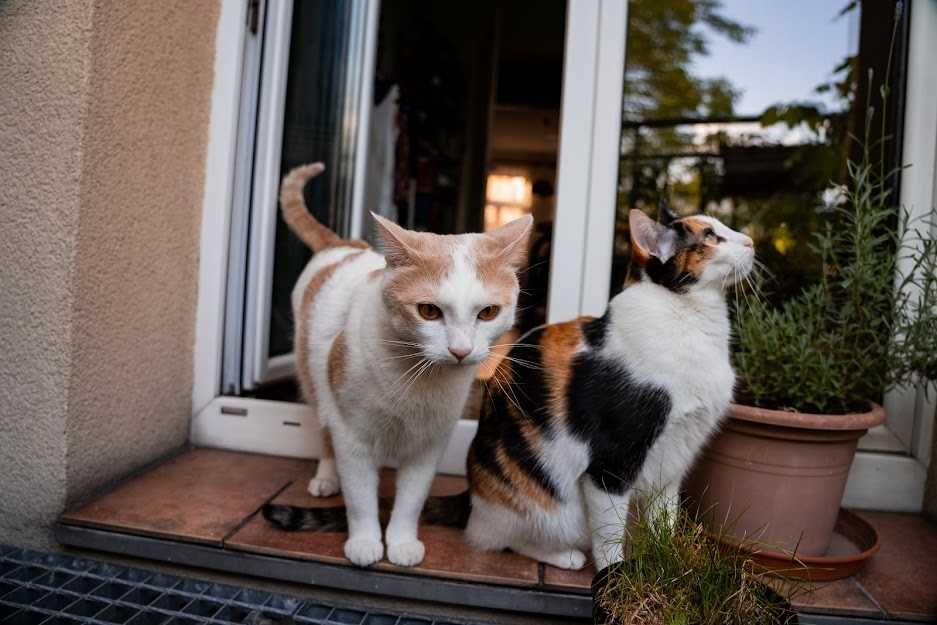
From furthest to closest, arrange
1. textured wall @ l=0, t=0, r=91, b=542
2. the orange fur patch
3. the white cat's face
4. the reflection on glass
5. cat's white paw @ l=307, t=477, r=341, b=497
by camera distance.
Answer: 1. the reflection on glass
2. cat's white paw @ l=307, t=477, r=341, b=497
3. the orange fur patch
4. textured wall @ l=0, t=0, r=91, b=542
5. the white cat's face

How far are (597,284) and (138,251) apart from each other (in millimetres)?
1265

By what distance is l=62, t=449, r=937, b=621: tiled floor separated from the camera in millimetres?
1237

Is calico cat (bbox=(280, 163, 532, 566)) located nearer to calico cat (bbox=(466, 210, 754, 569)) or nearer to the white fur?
the white fur

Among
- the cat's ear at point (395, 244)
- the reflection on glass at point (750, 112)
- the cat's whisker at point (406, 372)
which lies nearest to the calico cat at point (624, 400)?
the cat's whisker at point (406, 372)

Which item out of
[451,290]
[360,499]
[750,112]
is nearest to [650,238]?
[451,290]

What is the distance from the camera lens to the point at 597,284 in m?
1.71

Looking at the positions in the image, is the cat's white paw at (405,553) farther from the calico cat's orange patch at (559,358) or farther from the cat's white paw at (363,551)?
the calico cat's orange patch at (559,358)

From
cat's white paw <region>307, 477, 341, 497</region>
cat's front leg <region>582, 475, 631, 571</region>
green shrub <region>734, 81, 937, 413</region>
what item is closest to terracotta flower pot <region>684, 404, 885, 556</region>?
green shrub <region>734, 81, 937, 413</region>

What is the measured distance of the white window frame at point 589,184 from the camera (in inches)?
65.0

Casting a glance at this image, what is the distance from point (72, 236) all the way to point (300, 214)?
22.1 inches

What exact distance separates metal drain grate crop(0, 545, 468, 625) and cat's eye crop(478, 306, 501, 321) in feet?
2.12

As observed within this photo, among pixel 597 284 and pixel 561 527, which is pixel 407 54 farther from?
pixel 561 527

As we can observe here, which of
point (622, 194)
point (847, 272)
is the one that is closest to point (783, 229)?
point (622, 194)

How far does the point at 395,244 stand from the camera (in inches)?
42.4
